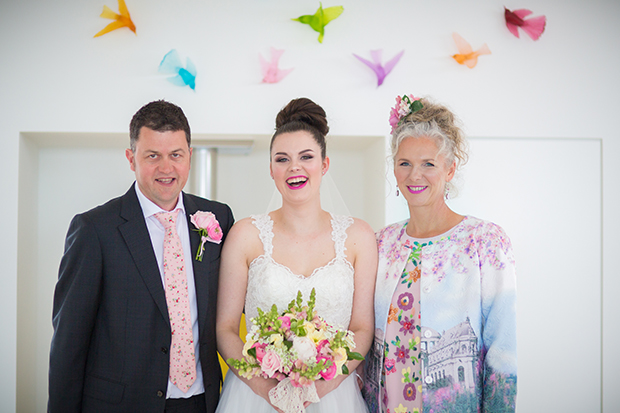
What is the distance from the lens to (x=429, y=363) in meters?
2.08

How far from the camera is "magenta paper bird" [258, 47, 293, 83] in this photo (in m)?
3.61

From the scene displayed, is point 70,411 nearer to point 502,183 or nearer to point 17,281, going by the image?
point 17,281

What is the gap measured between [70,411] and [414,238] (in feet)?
5.73

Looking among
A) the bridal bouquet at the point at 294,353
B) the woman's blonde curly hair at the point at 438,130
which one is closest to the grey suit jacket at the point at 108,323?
the bridal bouquet at the point at 294,353

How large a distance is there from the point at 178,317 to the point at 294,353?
62cm

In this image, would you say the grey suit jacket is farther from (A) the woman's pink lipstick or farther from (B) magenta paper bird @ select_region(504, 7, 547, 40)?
(B) magenta paper bird @ select_region(504, 7, 547, 40)

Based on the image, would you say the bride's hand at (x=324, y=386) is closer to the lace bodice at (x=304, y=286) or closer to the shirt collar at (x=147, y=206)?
the lace bodice at (x=304, y=286)

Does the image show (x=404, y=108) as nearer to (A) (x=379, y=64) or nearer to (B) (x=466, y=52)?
(A) (x=379, y=64)

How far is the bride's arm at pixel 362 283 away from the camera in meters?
2.26

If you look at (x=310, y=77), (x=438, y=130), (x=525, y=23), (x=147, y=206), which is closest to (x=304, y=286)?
(x=147, y=206)

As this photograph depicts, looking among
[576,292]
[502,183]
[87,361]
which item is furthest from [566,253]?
[87,361]

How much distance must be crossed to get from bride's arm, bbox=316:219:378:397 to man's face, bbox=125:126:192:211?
922 mm

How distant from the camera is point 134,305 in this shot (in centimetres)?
200

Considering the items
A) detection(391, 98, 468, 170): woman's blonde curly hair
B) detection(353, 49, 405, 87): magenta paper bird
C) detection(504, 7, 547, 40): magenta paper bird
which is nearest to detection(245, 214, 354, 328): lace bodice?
detection(391, 98, 468, 170): woman's blonde curly hair
